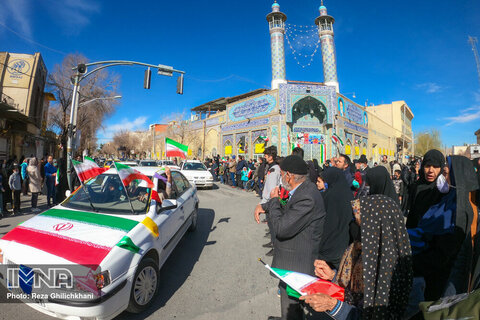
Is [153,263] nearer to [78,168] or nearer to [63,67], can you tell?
[78,168]

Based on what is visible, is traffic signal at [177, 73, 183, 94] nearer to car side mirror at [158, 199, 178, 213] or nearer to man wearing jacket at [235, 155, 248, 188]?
man wearing jacket at [235, 155, 248, 188]

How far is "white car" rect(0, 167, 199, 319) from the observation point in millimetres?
2109

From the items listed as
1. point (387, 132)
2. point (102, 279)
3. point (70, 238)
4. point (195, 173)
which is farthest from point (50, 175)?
point (387, 132)

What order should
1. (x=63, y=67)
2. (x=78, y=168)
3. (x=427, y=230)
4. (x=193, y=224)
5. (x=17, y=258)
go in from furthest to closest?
(x=63, y=67)
(x=193, y=224)
(x=78, y=168)
(x=17, y=258)
(x=427, y=230)

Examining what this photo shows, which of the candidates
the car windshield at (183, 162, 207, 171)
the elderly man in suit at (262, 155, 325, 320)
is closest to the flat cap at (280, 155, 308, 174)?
the elderly man in suit at (262, 155, 325, 320)

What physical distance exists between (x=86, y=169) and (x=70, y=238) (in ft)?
6.77

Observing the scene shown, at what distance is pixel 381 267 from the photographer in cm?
136

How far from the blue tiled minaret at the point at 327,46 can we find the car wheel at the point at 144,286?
25439mm

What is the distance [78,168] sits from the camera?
3947 millimetres

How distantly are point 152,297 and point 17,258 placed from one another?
1.47 meters

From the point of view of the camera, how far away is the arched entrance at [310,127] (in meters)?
22.8

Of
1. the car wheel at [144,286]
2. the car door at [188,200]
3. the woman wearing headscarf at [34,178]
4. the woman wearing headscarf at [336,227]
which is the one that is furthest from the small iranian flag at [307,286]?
the woman wearing headscarf at [34,178]

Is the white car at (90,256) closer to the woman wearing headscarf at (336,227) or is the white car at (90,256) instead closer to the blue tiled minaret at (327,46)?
the woman wearing headscarf at (336,227)

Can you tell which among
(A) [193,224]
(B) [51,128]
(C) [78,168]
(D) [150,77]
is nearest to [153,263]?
(C) [78,168]
